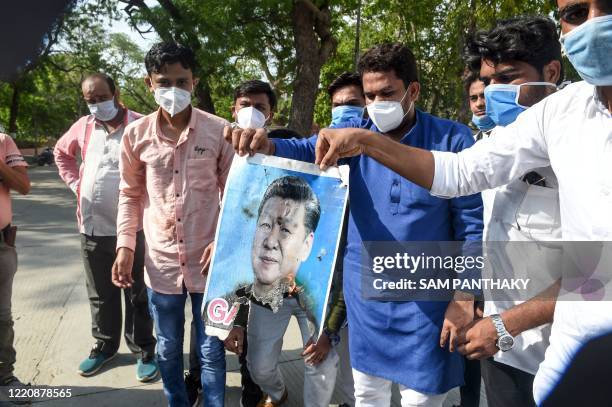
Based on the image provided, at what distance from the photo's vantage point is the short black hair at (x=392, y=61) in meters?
1.82

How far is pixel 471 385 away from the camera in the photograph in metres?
2.41

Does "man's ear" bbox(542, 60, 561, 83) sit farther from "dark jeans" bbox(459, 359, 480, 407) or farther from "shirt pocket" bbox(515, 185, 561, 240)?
"dark jeans" bbox(459, 359, 480, 407)

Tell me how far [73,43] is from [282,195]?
52.4 ft

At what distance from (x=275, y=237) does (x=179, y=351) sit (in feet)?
3.83

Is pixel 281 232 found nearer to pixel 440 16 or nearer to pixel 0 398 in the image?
pixel 0 398

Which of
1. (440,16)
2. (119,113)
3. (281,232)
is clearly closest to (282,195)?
(281,232)

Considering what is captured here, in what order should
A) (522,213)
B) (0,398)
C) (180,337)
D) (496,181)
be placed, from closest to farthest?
1. (496,181)
2. (522,213)
3. (180,337)
4. (0,398)

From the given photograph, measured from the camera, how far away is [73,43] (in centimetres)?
1473

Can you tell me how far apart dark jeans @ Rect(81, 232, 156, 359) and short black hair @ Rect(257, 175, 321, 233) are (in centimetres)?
191

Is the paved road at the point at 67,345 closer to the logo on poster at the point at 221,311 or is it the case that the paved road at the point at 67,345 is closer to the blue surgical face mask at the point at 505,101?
the logo on poster at the point at 221,311

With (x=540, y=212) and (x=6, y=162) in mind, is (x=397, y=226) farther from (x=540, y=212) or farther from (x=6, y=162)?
(x=6, y=162)

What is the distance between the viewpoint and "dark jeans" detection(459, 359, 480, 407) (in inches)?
94.5

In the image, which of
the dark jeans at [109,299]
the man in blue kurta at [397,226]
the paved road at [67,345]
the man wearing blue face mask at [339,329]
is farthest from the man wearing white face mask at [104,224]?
the man in blue kurta at [397,226]

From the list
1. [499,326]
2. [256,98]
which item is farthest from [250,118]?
[499,326]
